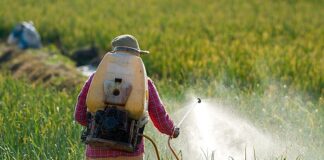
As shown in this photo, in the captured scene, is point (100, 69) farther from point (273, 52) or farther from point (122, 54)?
point (273, 52)

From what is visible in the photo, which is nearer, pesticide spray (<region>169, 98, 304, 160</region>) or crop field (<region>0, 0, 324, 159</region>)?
pesticide spray (<region>169, 98, 304, 160</region>)

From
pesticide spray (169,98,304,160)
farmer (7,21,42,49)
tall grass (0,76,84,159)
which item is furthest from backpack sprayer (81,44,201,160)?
farmer (7,21,42,49)

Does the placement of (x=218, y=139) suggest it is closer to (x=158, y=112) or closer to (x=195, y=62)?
(x=158, y=112)

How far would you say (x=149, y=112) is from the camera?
3.71m

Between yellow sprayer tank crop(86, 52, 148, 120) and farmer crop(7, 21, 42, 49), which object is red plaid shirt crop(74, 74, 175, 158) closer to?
yellow sprayer tank crop(86, 52, 148, 120)

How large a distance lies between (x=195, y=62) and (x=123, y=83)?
555 cm

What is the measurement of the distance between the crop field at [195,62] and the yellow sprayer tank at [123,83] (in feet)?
3.49

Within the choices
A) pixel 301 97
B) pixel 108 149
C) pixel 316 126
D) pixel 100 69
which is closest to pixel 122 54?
pixel 100 69

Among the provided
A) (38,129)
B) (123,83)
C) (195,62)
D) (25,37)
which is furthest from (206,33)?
(123,83)

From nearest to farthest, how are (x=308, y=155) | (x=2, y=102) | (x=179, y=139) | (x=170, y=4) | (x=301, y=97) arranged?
(x=308, y=155) < (x=179, y=139) < (x=2, y=102) < (x=301, y=97) < (x=170, y=4)

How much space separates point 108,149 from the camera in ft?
11.8

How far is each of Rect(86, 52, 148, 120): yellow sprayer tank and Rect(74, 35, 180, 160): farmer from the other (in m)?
0.09

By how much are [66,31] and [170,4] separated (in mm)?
5363

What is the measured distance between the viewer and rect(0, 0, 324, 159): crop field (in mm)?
5230
